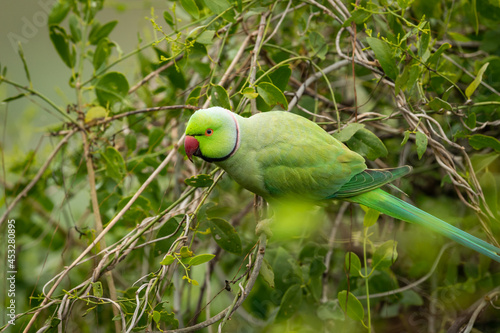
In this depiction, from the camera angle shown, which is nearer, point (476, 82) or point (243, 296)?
point (243, 296)

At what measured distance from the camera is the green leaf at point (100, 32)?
2.21 meters

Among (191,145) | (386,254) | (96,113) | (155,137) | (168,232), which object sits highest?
(96,113)

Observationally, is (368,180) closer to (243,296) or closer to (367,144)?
(367,144)

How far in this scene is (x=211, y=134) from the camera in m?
1.64

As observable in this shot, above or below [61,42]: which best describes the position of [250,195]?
below

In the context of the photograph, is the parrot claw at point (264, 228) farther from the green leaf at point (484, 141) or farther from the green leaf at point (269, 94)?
the green leaf at point (484, 141)

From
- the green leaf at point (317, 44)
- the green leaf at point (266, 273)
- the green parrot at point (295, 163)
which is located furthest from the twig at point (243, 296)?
the green leaf at point (317, 44)

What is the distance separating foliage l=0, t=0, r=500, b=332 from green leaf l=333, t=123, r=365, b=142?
0.03 ft

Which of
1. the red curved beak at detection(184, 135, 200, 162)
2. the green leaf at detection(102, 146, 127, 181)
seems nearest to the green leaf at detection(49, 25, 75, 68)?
the green leaf at detection(102, 146, 127, 181)

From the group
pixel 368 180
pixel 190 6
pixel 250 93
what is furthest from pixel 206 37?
pixel 368 180

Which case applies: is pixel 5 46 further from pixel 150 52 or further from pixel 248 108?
pixel 248 108

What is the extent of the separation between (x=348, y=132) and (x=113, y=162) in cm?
102

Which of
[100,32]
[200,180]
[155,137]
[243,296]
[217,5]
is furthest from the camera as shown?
[155,137]

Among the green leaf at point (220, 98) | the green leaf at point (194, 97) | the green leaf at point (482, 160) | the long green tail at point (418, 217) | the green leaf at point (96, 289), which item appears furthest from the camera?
the green leaf at point (482, 160)
